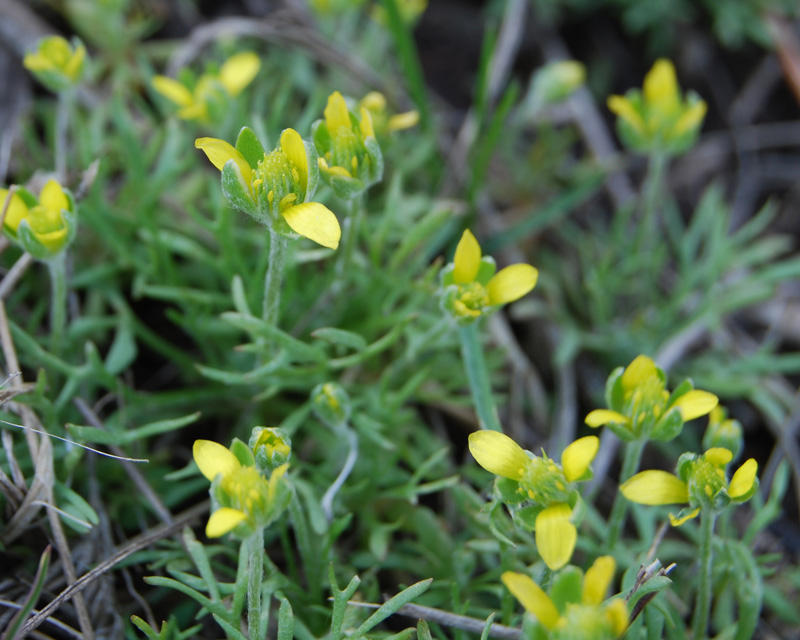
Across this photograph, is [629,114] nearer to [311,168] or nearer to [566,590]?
[311,168]

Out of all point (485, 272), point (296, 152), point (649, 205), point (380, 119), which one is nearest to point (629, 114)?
point (649, 205)

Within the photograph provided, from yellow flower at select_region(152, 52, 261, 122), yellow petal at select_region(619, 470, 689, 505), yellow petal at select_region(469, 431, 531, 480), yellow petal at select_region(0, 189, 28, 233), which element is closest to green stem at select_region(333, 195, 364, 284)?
yellow flower at select_region(152, 52, 261, 122)

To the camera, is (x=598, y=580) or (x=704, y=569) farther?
(x=704, y=569)

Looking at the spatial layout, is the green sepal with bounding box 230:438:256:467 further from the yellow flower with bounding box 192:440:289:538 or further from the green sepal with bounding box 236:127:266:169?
the green sepal with bounding box 236:127:266:169

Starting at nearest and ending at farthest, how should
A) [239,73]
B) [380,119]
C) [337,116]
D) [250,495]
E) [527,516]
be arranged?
[250,495] < [527,516] < [337,116] < [380,119] < [239,73]

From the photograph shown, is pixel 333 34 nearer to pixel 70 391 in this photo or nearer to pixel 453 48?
pixel 453 48
